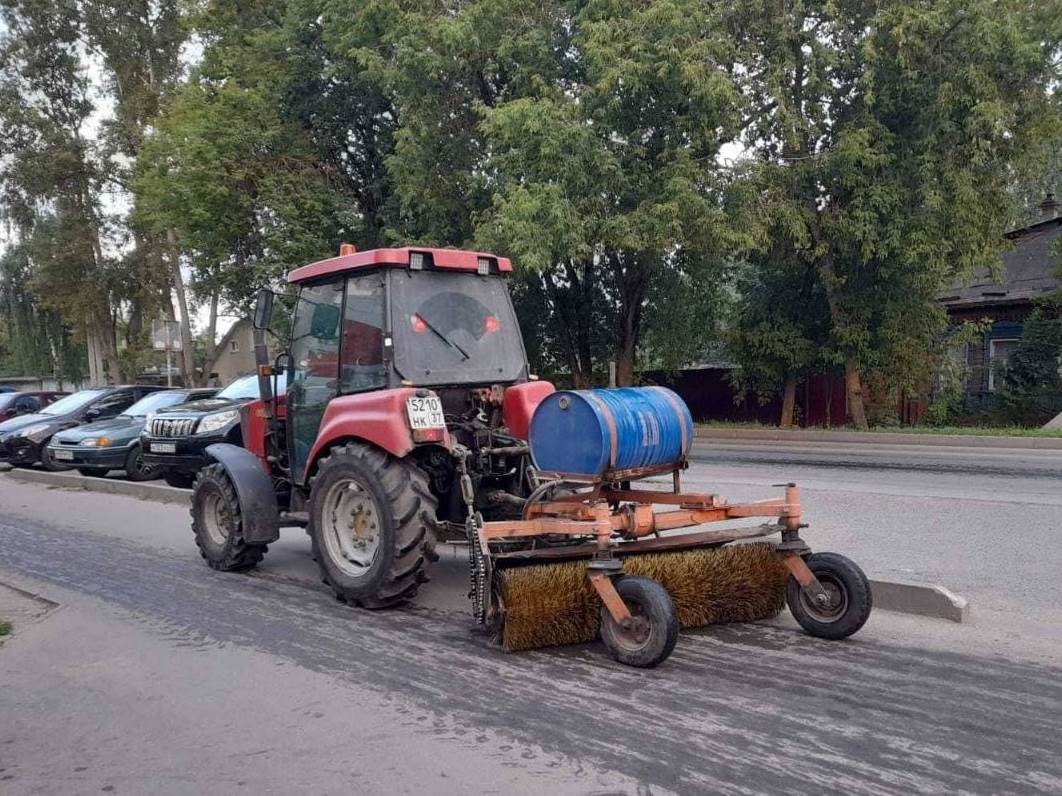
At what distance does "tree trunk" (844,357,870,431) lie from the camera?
23.2 m

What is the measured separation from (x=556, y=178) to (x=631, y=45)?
3115mm

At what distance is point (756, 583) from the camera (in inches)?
230

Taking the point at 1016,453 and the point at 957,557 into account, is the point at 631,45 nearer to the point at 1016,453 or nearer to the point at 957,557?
the point at 1016,453

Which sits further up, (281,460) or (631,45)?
(631,45)

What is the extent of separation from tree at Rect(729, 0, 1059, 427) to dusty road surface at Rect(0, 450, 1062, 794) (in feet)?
47.7

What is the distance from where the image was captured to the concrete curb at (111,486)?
1245 centimetres

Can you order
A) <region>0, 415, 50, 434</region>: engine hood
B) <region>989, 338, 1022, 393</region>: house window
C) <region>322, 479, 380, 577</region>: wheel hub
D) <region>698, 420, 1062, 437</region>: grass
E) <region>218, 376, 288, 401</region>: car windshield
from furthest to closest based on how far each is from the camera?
<region>989, 338, 1022, 393</region>: house window → <region>698, 420, 1062, 437</region>: grass → <region>0, 415, 50, 434</region>: engine hood → <region>218, 376, 288, 401</region>: car windshield → <region>322, 479, 380, 577</region>: wheel hub

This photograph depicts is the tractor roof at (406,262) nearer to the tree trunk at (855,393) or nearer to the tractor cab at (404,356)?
the tractor cab at (404,356)

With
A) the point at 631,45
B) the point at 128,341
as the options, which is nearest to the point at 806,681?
the point at 631,45

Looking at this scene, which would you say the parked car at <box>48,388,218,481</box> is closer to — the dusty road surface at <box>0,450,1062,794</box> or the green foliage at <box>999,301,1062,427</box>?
the dusty road surface at <box>0,450,1062,794</box>

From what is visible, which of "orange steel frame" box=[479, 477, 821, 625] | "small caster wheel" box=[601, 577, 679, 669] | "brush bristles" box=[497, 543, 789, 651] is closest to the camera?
"small caster wheel" box=[601, 577, 679, 669]

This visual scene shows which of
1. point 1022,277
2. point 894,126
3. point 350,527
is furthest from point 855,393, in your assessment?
point 350,527

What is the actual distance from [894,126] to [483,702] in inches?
806

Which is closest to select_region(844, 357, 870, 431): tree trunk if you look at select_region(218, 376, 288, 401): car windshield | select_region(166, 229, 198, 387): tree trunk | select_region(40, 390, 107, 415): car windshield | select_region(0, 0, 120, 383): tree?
select_region(218, 376, 288, 401): car windshield
